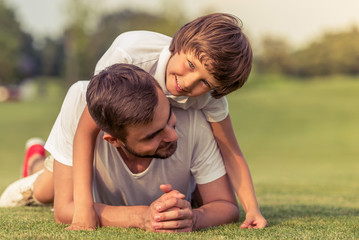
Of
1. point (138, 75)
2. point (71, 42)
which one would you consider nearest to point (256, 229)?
point (138, 75)

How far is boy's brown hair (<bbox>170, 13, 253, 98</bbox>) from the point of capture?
2879mm

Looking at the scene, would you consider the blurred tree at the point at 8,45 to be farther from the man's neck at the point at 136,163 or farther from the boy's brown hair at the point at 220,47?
the boy's brown hair at the point at 220,47

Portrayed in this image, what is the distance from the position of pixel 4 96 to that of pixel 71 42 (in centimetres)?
1048

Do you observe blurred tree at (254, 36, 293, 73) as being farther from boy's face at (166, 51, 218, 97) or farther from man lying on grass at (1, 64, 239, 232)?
boy's face at (166, 51, 218, 97)

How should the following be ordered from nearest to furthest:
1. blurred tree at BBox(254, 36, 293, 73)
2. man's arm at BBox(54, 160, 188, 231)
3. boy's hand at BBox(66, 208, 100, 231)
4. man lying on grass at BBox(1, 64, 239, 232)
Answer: man lying on grass at BBox(1, 64, 239, 232) < man's arm at BBox(54, 160, 188, 231) < boy's hand at BBox(66, 208, 100, 231) < blurred tree at BBox(254, 36, 293, 73)

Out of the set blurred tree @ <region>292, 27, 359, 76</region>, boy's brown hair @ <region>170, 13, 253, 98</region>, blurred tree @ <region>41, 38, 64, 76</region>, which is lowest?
blurred tree @ <region>292, 27, 359, 76</region>

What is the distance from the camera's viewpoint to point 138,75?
2.55 metres

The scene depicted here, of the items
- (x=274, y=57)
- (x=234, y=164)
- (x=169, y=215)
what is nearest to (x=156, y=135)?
(x=169, y=215)

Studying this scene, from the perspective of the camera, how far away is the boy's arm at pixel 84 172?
2.73 m

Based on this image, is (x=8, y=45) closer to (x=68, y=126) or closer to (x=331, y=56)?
(x=331, y=56)

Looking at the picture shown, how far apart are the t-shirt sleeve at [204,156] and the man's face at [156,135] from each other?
26.2 inches

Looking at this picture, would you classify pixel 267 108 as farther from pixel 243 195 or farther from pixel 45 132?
pixel 243 195

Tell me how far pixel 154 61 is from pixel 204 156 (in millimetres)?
728

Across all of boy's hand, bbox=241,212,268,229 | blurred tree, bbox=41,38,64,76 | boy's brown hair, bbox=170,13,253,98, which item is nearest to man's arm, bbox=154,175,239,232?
boy's hand, bbox=241,212,268,229
